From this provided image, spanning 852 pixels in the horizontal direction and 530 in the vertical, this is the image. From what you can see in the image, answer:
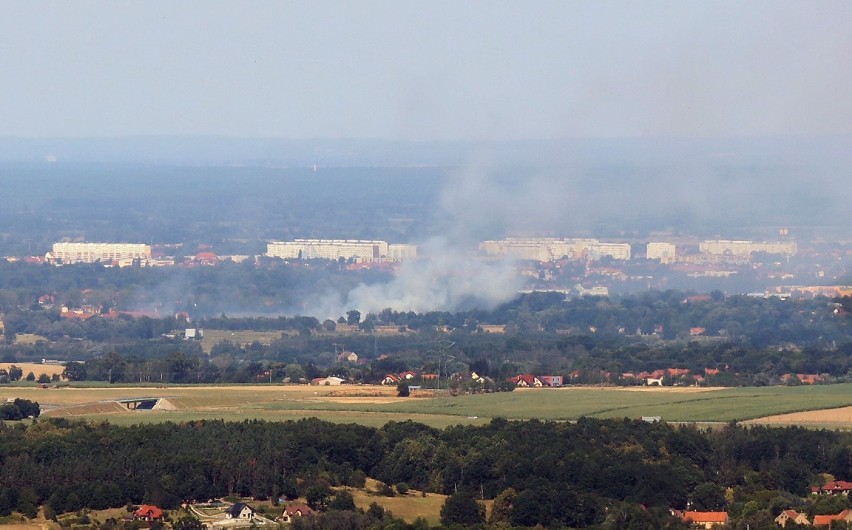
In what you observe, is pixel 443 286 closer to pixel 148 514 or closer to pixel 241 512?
pixel 241 512

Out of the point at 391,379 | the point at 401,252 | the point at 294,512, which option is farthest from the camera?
the point at 401,252

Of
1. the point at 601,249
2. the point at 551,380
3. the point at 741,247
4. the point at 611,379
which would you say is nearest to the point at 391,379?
the point at 551,380

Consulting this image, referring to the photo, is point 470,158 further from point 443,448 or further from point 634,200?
point 443,448

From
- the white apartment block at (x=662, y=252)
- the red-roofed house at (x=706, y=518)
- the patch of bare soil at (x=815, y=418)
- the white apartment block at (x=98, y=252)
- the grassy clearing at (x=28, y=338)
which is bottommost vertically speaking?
the red-roofed house at (x=706, y=518)

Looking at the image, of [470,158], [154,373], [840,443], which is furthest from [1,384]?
[470,158]

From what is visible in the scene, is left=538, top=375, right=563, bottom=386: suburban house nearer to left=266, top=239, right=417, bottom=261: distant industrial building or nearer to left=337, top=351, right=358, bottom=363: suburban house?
left=337, top=351, right=358, bottom=363: suburban house

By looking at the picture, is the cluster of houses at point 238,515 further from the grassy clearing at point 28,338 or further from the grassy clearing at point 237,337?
the grassy clearing at point 28,338

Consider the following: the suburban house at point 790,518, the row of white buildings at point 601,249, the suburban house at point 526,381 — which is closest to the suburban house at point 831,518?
the suburban house at point 790,518
